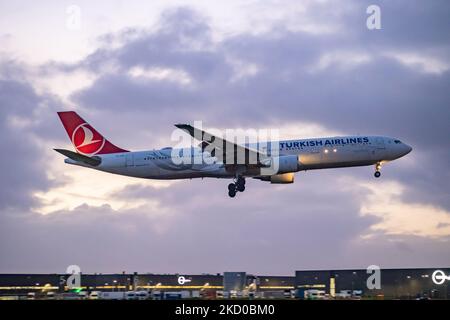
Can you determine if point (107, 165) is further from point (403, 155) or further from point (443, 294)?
point (443, 294)

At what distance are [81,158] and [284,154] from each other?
19.4 m

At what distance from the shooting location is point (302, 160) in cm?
7600

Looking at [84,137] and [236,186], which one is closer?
[236,186]

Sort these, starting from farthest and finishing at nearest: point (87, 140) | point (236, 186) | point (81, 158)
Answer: point (87, 140) → point (81, 158) → point (236, 186)

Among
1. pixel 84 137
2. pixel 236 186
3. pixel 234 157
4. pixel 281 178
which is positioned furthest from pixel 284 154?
pixel 84 137

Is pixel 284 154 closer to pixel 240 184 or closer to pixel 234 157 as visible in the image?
pixel 234 157

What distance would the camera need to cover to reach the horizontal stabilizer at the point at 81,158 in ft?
257

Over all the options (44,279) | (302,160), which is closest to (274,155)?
(302,160)

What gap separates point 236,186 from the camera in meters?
79.2

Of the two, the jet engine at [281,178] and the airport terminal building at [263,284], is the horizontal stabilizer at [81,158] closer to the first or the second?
the airport terminal building at [263,284]

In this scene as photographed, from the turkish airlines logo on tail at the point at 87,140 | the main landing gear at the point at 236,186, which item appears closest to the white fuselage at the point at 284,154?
the main landing gear at the point at 236,186
